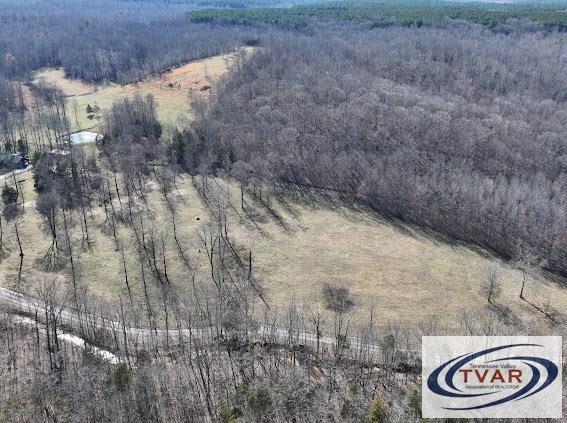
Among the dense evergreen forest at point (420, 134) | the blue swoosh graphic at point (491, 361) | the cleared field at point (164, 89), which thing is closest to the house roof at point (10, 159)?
the cleared field at point (164, 89)

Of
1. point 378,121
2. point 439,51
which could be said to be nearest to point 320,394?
point 378,121

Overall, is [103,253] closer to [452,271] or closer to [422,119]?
[452,271]

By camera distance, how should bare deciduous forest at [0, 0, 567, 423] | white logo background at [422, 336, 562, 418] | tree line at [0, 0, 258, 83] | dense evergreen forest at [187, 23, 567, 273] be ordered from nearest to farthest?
white logo background at [422, 336, 562, 418] < bare deciduous forest at [0, 0, 567, 423] < dense evergreen forest at [187, 23, 567, 273] < tree line at [0, 0, 258, 83]

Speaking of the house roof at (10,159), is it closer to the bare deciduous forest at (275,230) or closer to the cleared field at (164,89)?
the bare deciduous forest at (275,230)

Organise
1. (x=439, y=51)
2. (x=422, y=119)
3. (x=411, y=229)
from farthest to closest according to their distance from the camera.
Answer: (x=439, y=51), (x=422, y=119), (x=411, y=229)

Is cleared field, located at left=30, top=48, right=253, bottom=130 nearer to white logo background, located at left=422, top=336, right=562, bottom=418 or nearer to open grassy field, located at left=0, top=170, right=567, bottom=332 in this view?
open grassy field, located at left=0, top=170, right=567, bottom=332

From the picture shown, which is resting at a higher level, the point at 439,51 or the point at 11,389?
the point at 439,51

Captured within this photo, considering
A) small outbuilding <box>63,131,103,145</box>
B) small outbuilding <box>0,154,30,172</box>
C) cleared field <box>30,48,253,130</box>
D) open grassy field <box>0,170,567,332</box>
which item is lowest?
open grassy field <box>0,170,567,332</box>

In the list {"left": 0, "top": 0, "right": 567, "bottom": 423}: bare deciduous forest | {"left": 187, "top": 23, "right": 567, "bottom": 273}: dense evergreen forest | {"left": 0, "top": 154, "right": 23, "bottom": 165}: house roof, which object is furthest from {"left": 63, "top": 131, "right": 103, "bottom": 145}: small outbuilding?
{"left": 187, "top": 23, "right": 567, "bottom": 273}: dense evergreen forest
